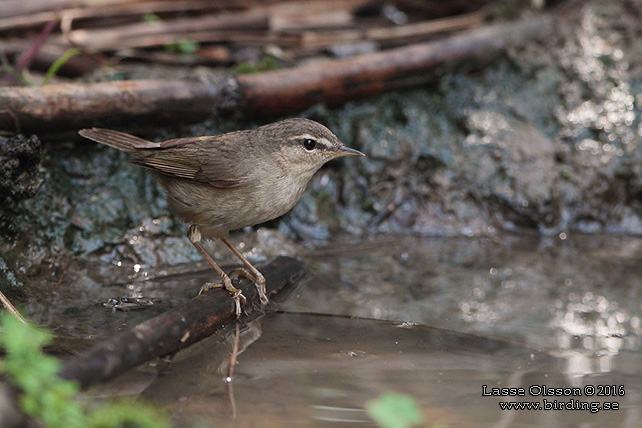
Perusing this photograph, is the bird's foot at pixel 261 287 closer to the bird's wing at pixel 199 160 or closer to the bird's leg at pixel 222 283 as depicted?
the bird's leg at pixel 222 283

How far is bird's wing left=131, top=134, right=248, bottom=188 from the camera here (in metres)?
4.54

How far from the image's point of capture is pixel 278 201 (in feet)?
14.9

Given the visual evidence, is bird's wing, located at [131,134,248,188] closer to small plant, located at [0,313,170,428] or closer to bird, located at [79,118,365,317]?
bird, located at [79,118,365,317]

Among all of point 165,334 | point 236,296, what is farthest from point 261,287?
point 165,334

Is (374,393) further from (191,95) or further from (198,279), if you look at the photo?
(191,95)

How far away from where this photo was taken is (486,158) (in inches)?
260

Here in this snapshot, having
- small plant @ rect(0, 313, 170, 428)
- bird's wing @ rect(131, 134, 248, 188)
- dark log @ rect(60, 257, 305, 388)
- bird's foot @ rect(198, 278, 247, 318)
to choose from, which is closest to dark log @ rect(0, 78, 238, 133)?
bird's wing @ rect(131, 134, 248, 188)

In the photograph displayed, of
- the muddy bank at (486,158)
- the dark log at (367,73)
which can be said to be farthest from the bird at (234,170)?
the dark log at (367,73)

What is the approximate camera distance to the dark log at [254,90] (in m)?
4.79

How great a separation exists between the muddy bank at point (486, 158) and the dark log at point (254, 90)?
23cm

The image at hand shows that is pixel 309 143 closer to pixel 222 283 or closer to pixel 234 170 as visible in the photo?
pixel 234 170

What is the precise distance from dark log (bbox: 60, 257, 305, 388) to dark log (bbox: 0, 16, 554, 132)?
5.40ft

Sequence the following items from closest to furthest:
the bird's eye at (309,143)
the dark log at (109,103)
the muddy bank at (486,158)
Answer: the dark log at (109,103), the bird's eye at (309,143), the muddy bank at (486,158)

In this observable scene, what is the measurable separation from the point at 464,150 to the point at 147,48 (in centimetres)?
343
